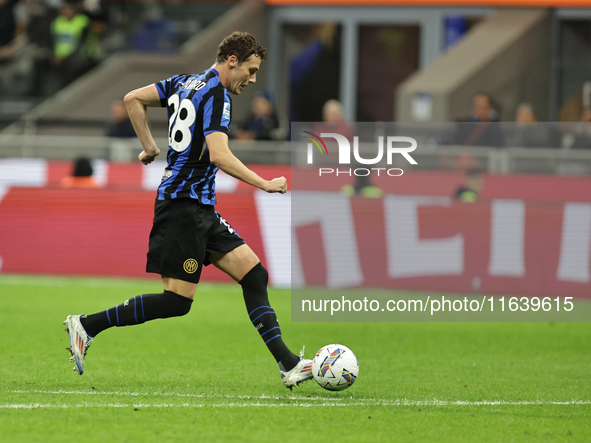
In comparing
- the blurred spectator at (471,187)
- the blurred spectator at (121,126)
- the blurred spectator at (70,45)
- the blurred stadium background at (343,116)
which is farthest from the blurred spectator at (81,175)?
the blurred spectator at (70,45)

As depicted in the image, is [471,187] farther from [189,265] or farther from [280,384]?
[189,265]

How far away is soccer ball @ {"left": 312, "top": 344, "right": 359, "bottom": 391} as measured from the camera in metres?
6.20

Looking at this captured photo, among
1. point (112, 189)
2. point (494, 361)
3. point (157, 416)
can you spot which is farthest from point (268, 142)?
point (157, 416)

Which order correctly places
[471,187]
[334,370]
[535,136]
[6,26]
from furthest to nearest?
[6,26]
[535,136]
[471,187]
[334,370]

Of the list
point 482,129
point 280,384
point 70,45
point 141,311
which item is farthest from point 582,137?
point 70,45

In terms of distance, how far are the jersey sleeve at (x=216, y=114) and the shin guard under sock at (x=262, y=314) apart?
3.21 feet

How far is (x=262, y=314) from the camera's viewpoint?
6.45m

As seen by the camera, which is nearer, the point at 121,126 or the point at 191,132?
the point at 191,132

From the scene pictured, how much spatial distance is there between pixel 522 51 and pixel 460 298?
387 inches

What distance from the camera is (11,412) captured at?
554cm

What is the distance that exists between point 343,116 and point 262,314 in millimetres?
14237

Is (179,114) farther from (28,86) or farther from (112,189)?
(28,86)

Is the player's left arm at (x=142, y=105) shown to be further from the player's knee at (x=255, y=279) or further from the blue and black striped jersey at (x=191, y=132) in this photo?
the player's knee at (x=255, y=279)

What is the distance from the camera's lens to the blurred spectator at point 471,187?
484 inches
